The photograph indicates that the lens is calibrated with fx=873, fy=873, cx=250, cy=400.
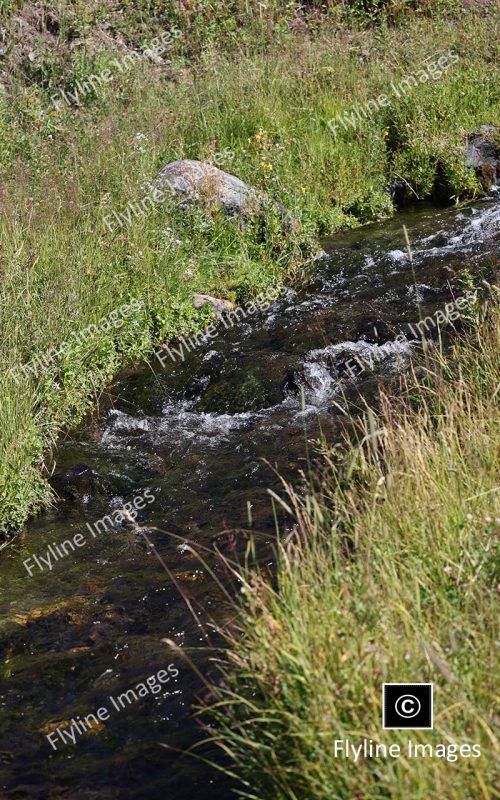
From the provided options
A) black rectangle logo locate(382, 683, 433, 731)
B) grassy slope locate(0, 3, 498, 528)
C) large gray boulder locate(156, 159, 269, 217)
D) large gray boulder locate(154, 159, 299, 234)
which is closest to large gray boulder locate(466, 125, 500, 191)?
grassy slope locate(0, 3, 498, 528)

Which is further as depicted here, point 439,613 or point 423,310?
point 423,310

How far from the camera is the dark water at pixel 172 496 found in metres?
3.72

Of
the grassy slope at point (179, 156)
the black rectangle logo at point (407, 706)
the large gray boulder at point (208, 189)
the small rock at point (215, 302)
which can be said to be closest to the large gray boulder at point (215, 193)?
the large gray boulder at point (208, 189)

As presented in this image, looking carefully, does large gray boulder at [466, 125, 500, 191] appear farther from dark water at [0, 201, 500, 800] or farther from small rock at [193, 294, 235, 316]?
small rock at [193, 294, 235, 316]

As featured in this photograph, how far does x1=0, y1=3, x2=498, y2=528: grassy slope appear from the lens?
282 inches

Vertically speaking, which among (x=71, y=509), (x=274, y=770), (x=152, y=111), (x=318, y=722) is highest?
(x=152, y=111)

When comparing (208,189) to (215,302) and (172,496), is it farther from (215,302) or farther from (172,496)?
(172,496)

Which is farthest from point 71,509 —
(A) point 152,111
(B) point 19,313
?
(A) point 152,111

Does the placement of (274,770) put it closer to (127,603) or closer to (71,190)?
(127,603)

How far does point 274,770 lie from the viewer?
109 inches

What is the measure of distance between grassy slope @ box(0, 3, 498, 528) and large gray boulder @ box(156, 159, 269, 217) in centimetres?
25

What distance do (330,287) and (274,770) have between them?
6801 mm

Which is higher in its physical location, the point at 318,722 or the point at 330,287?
the point at 318,722

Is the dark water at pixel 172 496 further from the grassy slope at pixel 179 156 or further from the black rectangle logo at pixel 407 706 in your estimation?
the black rectangle logo at pixel 407 706
